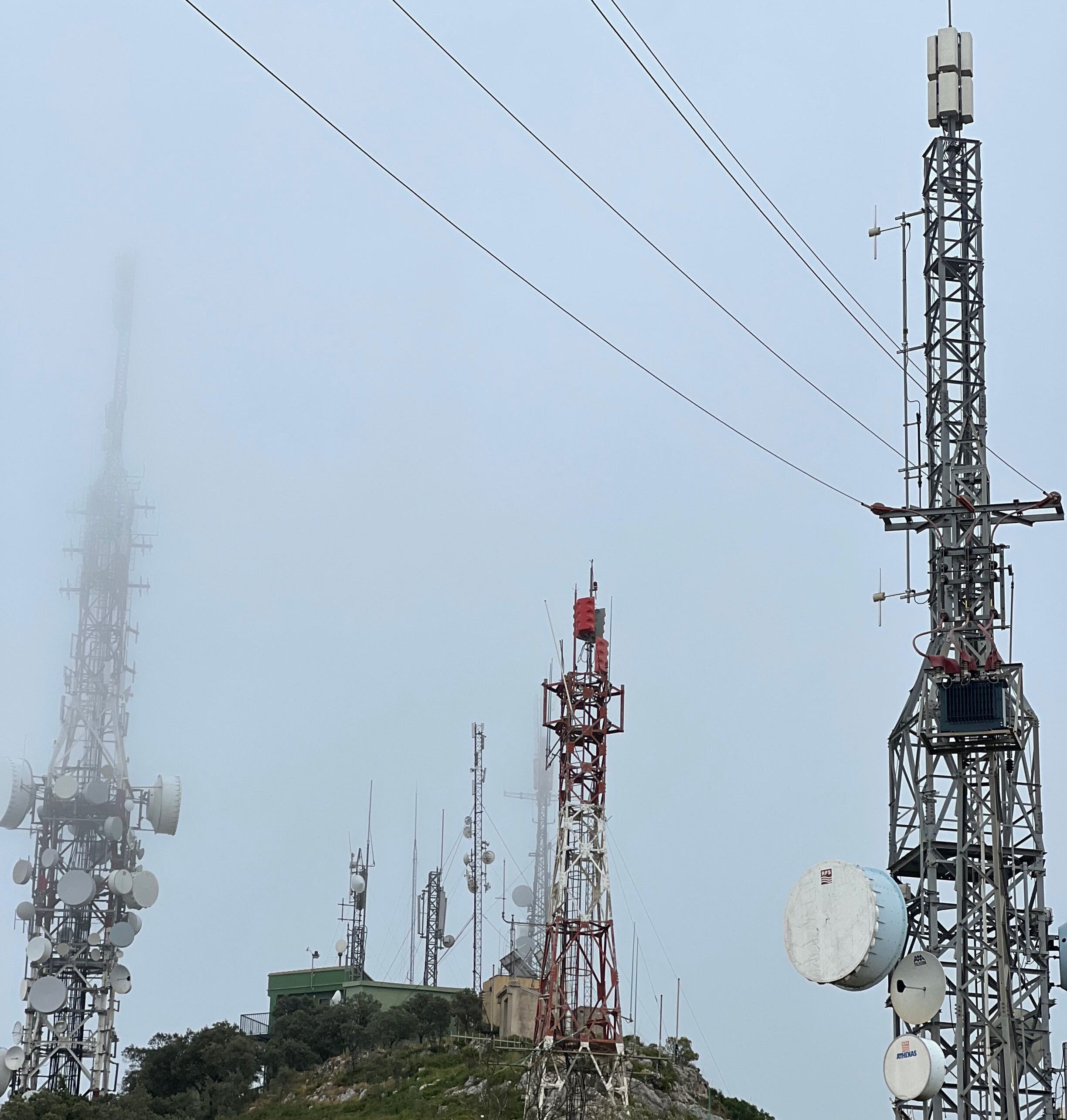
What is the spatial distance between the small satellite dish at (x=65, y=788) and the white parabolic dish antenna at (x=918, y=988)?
155 ft

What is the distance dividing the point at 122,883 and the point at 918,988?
154 ft

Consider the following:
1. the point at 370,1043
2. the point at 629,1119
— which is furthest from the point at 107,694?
the point at 629,1119

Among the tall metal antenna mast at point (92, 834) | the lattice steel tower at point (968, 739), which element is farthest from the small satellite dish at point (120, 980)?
the lattice steel tower at point (968, 739)

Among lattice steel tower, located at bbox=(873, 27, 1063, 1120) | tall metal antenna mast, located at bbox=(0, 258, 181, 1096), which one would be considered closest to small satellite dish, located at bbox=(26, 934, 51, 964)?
tall metal antenna mast, located at bbox=(0, 258, 181, 1096)

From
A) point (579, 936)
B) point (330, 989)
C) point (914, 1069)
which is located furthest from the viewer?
point (330, 989)

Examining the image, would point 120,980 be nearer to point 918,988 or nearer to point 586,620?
point 586,620

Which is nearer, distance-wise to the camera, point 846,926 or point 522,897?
point 846,926

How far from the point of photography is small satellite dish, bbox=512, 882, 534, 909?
72.7 meters

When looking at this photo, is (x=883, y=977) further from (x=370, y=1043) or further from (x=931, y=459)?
(x=370, y=1043)

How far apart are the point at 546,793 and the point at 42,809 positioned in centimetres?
2625

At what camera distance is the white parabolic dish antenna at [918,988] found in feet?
88.3

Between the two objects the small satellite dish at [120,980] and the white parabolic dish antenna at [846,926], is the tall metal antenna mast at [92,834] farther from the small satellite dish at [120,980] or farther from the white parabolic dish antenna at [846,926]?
the white parabolic dish antenna at [846,926]

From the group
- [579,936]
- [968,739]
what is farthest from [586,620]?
[968,739]

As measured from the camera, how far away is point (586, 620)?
57156 mm
